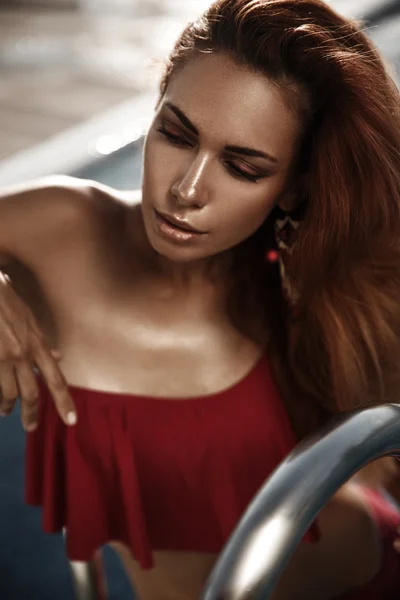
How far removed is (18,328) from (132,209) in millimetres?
239

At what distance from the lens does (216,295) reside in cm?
114

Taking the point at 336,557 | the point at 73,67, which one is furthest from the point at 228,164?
the point at 73,67

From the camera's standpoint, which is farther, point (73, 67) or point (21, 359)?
point (73, 67)

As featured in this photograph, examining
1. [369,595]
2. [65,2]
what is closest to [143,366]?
[369,595]

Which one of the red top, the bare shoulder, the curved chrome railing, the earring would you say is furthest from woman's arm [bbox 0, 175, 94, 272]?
the red top

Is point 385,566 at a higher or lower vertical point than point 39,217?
lower

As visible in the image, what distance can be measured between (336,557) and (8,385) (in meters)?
0.59

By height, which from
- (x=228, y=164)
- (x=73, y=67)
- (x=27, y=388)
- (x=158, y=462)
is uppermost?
(x=228, y=164)

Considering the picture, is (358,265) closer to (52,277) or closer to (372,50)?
(372,50)

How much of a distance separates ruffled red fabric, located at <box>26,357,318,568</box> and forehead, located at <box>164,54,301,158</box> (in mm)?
331

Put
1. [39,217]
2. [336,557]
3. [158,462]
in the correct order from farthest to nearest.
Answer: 1. [336,557]
2. [158,462]
3. [39,217]

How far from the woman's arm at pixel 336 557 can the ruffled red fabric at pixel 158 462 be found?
0.09 m

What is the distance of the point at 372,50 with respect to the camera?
0.99 metres

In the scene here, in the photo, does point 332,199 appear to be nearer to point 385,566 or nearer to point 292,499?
point 292,499
